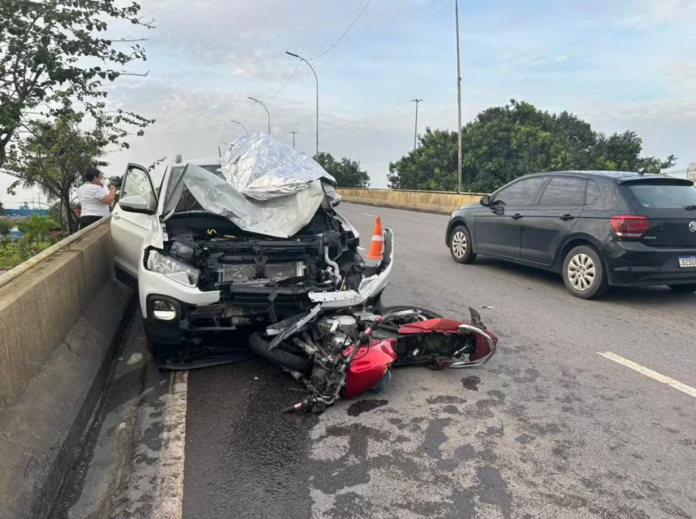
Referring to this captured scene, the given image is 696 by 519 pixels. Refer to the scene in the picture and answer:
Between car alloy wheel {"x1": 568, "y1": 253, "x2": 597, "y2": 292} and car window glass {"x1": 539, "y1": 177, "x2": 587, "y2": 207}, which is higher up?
car window glass {"x1": 539, "y1": 177, "x2": 587, "y2": 207}

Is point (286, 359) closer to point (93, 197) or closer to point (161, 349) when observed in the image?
point (161, 349)

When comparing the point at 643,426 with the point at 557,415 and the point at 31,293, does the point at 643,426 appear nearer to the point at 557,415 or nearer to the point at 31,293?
the point at 557,415

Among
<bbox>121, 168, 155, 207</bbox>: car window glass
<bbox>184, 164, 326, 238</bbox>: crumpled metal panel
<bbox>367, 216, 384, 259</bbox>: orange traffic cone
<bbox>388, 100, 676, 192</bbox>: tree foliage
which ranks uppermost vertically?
<bbox>388, 100, 676, 192</bbox>: tree foliage

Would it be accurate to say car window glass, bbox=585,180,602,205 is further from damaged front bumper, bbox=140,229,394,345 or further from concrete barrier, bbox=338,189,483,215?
concrete barrier, bbox=338,189,483,215

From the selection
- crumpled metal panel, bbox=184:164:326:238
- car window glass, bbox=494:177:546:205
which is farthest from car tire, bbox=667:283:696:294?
crumpled metal panel, bbox=184:164:326:238

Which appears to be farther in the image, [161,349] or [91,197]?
[91,197]

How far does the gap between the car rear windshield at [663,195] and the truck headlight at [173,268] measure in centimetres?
524

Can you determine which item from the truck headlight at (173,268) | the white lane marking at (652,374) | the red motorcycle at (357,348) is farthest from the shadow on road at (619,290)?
the truck headlight at (173,268)

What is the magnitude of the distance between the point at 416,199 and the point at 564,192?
19825 mm

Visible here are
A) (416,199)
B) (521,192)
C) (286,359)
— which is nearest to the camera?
(286,359)

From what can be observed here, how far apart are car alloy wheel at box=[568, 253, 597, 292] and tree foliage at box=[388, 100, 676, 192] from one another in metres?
26.8

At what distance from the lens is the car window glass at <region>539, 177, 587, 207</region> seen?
22.9 feet

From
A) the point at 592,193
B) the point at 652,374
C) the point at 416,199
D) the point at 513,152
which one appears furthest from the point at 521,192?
the point at 513,152

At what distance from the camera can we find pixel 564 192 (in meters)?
7.23
